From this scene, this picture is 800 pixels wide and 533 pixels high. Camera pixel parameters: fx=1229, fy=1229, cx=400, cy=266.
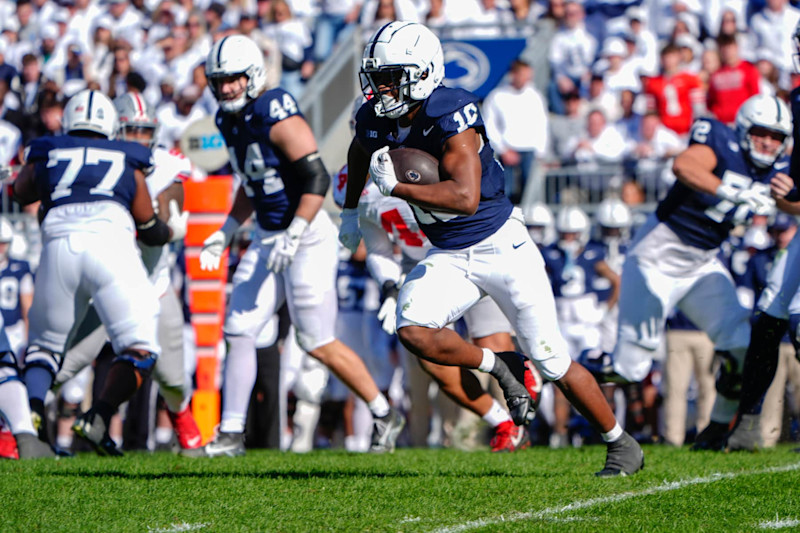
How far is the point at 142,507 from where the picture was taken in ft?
14.6

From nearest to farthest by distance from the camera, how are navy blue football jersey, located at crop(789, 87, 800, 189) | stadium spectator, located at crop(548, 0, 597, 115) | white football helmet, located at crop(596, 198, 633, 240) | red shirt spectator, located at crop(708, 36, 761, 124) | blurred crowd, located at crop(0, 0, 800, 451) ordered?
navy blue football jersey, located at crop(789, 87, 800, 189), blurred crowd, located at crop(0, 0, 800, 451), white football helmet, located at crop(596, 198, 633, 240), red shirt spectator, located at crop(708, 36, 761, 124), stadium spectator, located at crop(548, 0, 597, 115)

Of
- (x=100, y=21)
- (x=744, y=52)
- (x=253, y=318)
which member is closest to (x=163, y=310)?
(x=253, y=318)

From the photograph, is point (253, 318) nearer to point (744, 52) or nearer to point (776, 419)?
point (776, 419)

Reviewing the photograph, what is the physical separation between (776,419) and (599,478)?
2.69m

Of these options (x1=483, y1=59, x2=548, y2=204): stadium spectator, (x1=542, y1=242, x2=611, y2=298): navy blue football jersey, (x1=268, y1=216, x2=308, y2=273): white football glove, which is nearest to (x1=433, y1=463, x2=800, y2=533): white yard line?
(x1=268, y1=216, x2=308, y2=273): white football glove

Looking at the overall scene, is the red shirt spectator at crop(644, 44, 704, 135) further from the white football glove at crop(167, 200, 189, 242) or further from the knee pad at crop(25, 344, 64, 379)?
the knee pad at crop(25, 344, 64, 379)

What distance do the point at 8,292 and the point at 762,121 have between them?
5.66m

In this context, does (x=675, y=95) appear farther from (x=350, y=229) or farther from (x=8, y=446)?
(x=8, y=446)

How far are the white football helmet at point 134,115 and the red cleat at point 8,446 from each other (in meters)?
1.86

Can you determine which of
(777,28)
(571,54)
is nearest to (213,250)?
(571,54)

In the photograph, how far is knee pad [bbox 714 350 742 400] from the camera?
668cm

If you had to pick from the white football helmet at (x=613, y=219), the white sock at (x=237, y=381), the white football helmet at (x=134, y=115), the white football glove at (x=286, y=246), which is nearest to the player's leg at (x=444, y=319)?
the white football glove at (x=286, y=246)

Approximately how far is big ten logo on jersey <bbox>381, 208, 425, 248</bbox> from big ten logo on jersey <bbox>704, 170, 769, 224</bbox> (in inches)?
63.5

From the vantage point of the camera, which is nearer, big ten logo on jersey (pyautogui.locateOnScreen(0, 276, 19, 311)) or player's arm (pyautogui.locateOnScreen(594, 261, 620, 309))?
big ten logo on jersey (pyautogui.locateOnScreen(0, 276, 19, 311))
